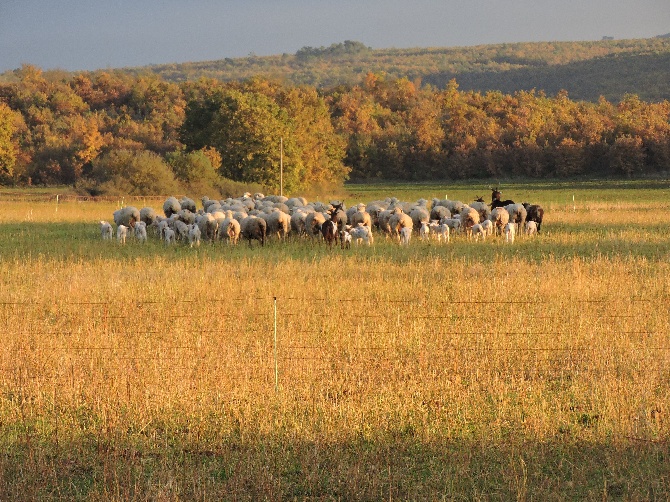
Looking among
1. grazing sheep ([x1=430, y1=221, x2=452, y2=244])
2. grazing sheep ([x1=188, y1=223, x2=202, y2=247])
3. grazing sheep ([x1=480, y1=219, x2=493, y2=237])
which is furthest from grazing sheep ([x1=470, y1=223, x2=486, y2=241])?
grazing sheep ([x1=188, y1=223, x2=202, y2=247])

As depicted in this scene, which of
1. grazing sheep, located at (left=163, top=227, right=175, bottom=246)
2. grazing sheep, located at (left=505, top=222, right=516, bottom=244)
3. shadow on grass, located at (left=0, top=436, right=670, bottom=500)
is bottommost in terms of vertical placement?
grazing sheep, located at (left=163, top=227, right=175, bottom=246)

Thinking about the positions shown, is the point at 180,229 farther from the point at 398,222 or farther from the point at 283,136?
the point at 283,136

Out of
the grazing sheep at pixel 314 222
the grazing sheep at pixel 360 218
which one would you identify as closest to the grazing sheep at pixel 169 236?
the grazing sheep at pixel 314 222

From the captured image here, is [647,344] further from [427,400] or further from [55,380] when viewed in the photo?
[55,380]

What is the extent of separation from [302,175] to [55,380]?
177 feet

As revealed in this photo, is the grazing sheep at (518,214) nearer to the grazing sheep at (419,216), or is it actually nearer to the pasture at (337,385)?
the grazing sheep at (419,216)

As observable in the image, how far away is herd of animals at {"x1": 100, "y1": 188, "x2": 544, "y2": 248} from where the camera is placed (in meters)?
25.4

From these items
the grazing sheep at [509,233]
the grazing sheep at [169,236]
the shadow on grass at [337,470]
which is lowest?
the grazing sheep at [169,236]

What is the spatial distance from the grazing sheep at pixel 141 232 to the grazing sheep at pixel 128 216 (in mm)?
1871

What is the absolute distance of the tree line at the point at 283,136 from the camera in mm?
58219

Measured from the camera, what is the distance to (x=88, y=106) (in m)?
94.7

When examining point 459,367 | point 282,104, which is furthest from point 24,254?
point 282,104

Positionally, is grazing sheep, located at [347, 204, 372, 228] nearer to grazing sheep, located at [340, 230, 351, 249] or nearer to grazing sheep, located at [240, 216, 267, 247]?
grazing sheep, located at [340, 230, 351, 249]

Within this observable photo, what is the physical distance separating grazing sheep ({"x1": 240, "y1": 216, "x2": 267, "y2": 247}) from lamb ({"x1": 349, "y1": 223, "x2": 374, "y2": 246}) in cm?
245
